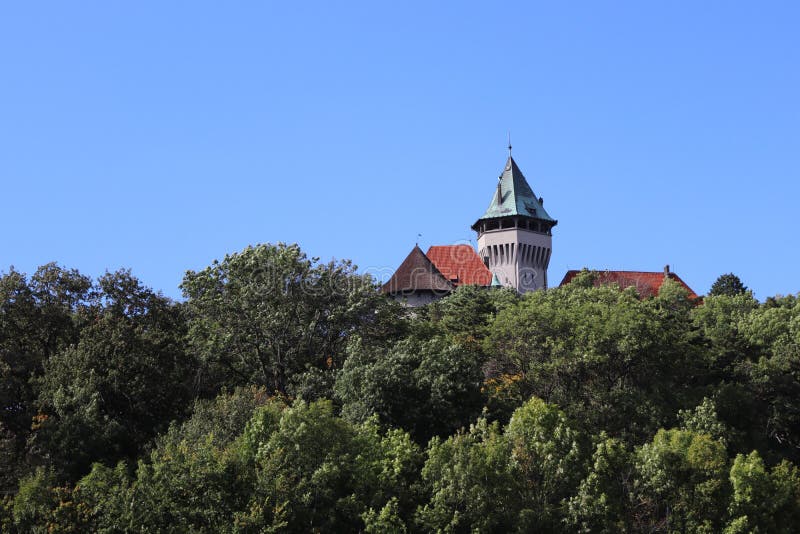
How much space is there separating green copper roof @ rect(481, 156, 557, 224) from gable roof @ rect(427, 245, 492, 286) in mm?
5931

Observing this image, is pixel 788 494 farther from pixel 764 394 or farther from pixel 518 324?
pixel 518 324

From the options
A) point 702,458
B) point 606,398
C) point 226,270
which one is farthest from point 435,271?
point 702,458

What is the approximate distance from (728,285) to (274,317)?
45.7 metres

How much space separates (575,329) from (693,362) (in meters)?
6.19

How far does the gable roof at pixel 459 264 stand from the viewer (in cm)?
9400

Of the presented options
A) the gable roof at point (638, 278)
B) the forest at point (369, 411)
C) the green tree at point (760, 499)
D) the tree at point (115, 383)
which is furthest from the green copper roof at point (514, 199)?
the green tree at point (760, 499)

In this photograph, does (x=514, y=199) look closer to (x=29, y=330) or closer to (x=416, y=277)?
(x=416, y=277)

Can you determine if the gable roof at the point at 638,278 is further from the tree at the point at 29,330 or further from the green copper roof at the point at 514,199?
the tree at the point at 29,330

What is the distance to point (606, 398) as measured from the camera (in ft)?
152

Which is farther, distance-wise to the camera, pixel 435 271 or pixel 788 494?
pixel 435 271

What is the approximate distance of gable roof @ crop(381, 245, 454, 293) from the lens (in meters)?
86.8

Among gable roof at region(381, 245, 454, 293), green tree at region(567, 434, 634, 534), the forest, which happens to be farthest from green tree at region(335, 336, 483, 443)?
gable roof at region(381, 245, 454, 293)

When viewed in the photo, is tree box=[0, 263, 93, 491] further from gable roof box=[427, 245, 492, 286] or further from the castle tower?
the castle tower

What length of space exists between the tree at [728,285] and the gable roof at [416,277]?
64.3 feet
